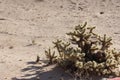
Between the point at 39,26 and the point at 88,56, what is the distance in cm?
361

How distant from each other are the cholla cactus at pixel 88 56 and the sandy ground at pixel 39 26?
0.27 meters

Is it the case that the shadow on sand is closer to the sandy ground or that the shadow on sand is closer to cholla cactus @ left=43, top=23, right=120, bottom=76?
the sandy ground

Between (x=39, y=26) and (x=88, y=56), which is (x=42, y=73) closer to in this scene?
(x=88, y=56)

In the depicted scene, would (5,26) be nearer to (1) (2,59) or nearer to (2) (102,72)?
(1) (2,59)

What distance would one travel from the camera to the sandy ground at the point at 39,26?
702cm

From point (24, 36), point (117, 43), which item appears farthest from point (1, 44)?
point (117, 43)

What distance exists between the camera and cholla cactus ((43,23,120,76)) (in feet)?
20.8

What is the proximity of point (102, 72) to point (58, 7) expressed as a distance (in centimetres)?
528

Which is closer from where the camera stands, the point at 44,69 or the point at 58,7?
the point at 44,69

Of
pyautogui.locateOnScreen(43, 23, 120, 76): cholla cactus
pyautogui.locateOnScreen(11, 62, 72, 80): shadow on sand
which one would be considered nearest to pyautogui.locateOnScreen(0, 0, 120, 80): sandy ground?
pyautogui.locateOnScreen(11, 62, 72, 80): shadow on sand

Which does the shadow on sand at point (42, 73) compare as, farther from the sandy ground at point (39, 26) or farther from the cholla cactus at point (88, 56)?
the cholla cactus at point (88, 56)

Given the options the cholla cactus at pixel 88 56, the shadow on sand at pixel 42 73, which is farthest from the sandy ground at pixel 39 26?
the cholla cactus at pixel 88 56

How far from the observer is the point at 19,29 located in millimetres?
9875

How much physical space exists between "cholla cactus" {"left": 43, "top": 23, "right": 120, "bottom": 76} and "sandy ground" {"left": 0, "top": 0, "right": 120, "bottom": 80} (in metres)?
0.27
